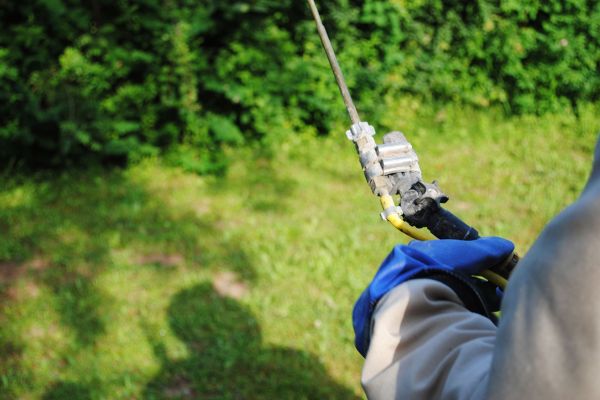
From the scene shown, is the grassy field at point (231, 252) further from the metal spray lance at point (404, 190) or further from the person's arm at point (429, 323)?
the person's arm at point (429, 323)

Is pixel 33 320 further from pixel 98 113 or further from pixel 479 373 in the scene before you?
pixel 479 373

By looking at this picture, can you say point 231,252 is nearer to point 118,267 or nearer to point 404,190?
point 118,267

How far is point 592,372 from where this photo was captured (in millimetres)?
864

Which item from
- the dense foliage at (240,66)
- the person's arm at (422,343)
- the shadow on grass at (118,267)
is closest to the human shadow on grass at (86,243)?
the shadow on grass at (118,267)

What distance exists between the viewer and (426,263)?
57.3 inches

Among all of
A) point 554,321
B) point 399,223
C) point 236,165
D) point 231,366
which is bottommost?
point 236,165

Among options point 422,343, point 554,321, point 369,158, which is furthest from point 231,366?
point 554,321

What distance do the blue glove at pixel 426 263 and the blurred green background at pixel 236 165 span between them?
1956 mm

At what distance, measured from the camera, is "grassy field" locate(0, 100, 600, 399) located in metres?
3.46

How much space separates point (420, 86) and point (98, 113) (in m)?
2.83

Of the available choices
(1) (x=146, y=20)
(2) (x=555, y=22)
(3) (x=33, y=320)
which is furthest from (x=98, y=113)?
(2) (x=555, y=22)

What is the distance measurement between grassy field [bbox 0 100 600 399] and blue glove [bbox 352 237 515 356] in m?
1.96

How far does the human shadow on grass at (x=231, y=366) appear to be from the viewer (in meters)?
3.32

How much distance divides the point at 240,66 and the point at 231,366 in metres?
2.86
